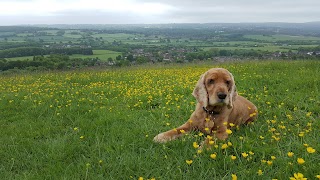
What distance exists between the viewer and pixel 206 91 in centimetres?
407

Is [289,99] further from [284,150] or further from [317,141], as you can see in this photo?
[284,150]

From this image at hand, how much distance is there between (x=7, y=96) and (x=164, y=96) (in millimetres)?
4194

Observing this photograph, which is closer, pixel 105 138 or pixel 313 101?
pixel 105 138

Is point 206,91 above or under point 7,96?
above

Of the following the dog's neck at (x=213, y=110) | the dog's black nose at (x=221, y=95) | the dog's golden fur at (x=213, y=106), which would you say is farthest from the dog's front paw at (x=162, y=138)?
the dog's black nose at (x=221, y=95)

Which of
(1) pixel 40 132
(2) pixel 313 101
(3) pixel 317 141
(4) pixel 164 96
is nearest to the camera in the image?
(3) pixel 317 141

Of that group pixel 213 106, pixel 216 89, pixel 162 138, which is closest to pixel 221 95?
pixel 216 89

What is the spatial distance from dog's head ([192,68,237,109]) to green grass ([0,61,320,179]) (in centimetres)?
53

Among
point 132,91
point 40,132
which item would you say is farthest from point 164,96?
point 40,132

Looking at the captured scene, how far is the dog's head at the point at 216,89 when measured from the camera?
3.83 m

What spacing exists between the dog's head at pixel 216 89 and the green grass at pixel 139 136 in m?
0.53

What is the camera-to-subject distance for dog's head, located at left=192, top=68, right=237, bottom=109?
3.83 meters


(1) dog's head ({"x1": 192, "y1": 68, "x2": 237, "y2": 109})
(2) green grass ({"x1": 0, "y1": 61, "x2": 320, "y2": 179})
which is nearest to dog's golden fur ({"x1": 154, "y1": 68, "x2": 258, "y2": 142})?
(1) dog's head ({"x1": 192, "y1": 68, "x2": 237, "y2": 109})

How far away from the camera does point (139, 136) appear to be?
4332mm
